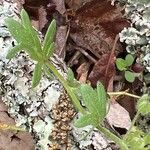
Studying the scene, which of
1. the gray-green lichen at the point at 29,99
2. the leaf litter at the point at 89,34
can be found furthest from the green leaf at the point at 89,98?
the leaf litter at the point at 89,34

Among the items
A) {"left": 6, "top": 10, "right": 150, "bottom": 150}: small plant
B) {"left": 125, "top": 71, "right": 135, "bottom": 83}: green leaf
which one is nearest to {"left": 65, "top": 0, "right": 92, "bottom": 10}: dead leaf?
{"left": 125, "top": 71, "right": 135, "bottom": 83}: green leaf

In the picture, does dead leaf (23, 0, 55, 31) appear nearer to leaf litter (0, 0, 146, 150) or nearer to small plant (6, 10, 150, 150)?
leaf litter (0, 0, 146, 150)

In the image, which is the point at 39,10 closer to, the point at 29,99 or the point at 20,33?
the point at 29,99

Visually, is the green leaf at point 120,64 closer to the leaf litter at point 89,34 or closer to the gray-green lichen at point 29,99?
the leaf litter at point 89,34

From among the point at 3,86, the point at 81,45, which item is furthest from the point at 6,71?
the point at 81,45

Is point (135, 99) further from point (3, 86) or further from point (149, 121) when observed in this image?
point (3, 86)

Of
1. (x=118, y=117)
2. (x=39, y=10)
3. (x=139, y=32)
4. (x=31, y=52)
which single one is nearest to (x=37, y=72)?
(x=31, y=52)

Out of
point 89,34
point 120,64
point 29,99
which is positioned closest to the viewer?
point 29,99

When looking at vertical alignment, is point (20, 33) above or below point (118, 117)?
above
